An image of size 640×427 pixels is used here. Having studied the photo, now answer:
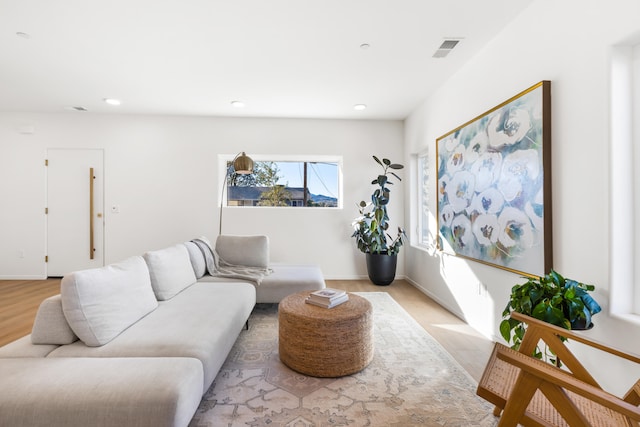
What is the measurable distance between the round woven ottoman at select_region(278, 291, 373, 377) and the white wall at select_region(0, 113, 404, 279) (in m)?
2.64

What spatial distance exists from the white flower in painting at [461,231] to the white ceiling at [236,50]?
62.2 inches

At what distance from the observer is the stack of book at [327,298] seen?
6.99 ft

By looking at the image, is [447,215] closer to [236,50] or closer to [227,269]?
[227,269]

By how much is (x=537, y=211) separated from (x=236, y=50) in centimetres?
278

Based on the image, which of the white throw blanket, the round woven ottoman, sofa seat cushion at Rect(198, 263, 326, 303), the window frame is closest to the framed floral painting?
the round woven ottoman

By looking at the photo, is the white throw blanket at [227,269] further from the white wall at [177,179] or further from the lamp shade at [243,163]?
the white wall at [177,179]

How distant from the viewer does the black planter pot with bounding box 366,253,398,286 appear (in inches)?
166

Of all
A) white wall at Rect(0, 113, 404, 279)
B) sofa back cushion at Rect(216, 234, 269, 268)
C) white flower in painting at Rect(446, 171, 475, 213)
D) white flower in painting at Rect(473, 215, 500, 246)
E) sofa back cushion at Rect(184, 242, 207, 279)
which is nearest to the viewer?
white flower in painting at Rect(473, 215, 500, 246)

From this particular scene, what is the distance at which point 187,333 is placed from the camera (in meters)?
1.67

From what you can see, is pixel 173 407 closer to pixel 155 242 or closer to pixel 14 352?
pixel 14 352

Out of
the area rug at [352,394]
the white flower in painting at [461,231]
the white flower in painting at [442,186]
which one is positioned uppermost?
the white flower in painting at [442,186]

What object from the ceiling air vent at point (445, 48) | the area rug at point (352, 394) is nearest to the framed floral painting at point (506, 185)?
the ceiling air vent at point (445, 48)

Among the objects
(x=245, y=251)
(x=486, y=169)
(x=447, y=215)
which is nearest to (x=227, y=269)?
(x=245, y=251)

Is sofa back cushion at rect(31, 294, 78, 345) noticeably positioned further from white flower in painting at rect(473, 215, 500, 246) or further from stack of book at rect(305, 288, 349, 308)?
white flower in painting at rect(473, 215, 500, 246)
